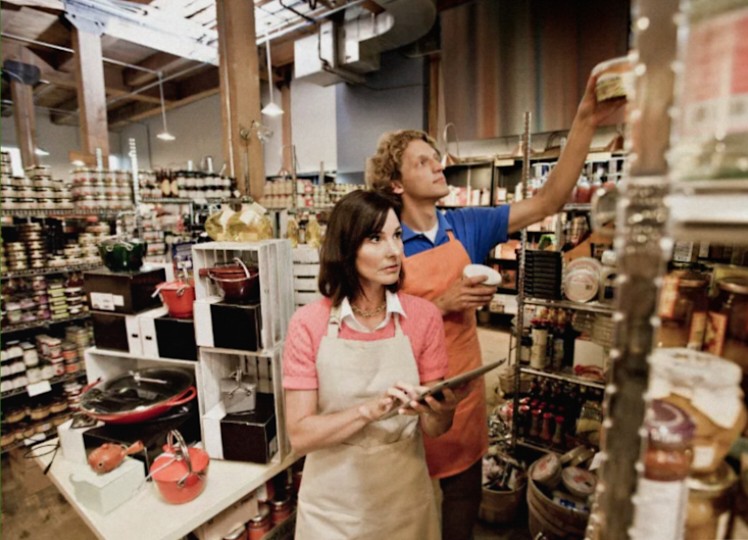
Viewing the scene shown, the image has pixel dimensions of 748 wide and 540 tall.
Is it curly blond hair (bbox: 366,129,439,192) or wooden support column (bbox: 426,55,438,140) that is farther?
wooden support column (bbox: 426,55,438,140)

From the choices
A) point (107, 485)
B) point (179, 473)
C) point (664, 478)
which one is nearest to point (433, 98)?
point (179, 473)

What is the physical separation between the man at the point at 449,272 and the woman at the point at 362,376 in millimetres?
209

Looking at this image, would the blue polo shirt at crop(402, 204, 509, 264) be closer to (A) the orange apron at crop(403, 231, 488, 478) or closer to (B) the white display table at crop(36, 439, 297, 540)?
(A) the orange apron at crop(403, 231, 488, 478)

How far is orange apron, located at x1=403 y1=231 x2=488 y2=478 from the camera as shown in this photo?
5.21ft

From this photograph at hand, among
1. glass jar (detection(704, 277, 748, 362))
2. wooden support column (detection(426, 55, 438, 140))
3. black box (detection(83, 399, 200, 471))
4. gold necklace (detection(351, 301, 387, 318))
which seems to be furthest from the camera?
wooden support column (detection(426, 55, 438, 140))

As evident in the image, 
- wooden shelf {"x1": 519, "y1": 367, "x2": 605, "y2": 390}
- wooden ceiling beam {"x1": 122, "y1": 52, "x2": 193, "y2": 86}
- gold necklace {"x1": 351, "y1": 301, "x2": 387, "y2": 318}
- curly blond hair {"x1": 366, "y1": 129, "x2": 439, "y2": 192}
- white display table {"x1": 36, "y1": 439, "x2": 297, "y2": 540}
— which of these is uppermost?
wooden ceiling beam {"x1": 122, "y1": 52, "x2": 193, "y2": 86}

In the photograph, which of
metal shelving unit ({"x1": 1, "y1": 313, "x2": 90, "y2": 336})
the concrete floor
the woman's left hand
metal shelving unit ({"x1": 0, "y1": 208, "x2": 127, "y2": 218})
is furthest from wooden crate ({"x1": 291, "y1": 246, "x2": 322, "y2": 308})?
metal shelving unit ({"x1": 1, "y1": 313, "x2": 90, "y2": 336})

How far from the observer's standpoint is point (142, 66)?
815cm

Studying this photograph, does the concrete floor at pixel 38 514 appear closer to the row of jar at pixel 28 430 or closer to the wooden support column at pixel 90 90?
the row of jar at pixel 28 430

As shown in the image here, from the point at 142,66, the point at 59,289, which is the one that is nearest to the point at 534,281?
the point at 59,289

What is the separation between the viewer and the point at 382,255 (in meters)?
1.33

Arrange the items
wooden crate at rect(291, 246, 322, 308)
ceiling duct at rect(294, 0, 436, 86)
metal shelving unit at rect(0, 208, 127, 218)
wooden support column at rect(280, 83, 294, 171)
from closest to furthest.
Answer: wooden crate at rect(291, 246, 322, 308), metal shelving unit at rect(0, 208, 127, 218), ceiling duct at rect(294, 0, 436, 86), wooden support column at rect(280, 83, 294, 171)

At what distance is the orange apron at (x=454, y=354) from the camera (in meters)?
1.59

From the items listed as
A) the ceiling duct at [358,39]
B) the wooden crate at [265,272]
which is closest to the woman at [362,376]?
the wooden crate at [265,272]
